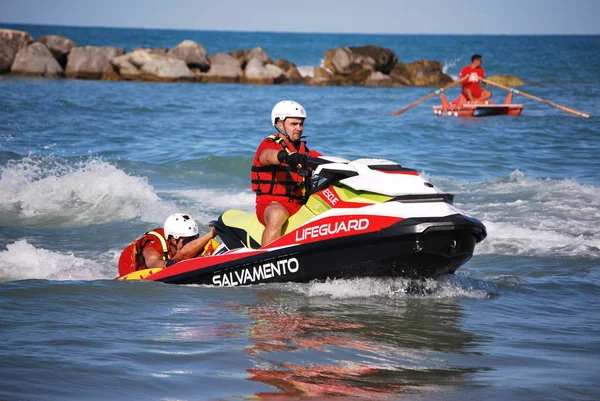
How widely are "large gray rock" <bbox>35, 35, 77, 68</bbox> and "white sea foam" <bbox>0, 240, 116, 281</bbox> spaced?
112 ft

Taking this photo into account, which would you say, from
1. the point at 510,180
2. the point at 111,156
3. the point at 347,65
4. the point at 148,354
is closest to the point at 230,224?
the point at 148,354

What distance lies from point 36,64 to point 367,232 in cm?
3581

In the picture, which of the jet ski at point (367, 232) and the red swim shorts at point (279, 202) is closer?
the jet ski at point (367, 232)

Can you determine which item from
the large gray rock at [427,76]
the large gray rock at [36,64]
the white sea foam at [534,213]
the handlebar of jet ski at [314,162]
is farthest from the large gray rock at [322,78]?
the handlebar of jet ski at [314,162]

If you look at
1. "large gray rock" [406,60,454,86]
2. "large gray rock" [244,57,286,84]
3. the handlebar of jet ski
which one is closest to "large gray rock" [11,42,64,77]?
"large gray rock" [244,57,286,84]

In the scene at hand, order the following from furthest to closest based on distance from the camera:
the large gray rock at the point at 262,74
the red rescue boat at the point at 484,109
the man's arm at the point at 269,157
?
1. the large gray rock at the point at 262,74
2. the red rescue boat at the point at 484,109
3. the man's arm at the point at 269,157

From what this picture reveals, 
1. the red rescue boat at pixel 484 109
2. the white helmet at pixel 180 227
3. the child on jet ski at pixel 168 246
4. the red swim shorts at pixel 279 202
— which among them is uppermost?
the red rescue boat at pixel 484 109

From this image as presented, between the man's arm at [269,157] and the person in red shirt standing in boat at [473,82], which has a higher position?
the person in red shirt standing in boat at [473,82]

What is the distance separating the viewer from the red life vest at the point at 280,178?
7645 millimetres

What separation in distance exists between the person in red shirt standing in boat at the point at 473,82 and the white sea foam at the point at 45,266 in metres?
17.6

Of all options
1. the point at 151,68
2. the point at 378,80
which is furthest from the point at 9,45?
the point at 378,80

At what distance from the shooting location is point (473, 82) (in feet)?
85.2

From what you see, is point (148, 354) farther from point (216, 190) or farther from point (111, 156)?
point (111, 156)

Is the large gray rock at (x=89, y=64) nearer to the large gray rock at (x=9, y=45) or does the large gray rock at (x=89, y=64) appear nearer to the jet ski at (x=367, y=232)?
the large gray rock at (x=9, y=45)
